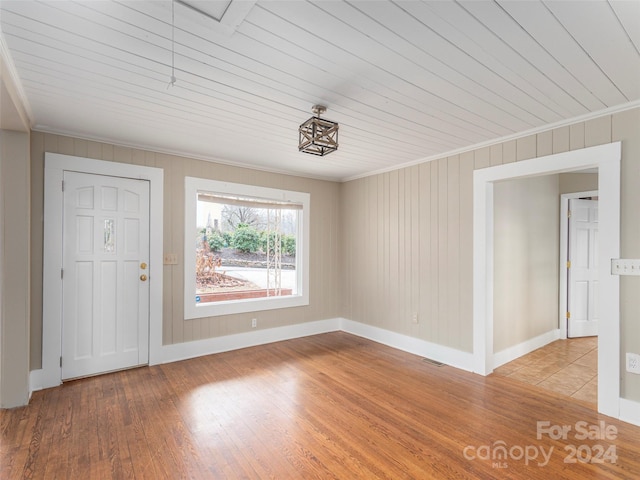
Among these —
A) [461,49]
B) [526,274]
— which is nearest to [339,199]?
[526,274]

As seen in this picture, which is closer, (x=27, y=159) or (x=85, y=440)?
(x=85, y=440)

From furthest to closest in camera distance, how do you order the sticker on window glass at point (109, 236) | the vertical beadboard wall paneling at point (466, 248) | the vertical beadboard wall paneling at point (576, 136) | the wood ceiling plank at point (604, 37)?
the vertical beadboard wall paneling at point (466, 248) → the sticker on window glass at point (109, 236) → the vertical beadboard wall paneling at point (576, 136) → the wood ceiling plank at point (604, 37)

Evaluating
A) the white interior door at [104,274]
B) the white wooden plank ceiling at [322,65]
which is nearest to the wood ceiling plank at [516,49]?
the white wooden plank ceiling at [322,65]

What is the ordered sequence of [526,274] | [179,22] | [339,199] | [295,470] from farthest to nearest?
1. [339,199]
2. [526,274]
3. [295,470]
4. [179,22]

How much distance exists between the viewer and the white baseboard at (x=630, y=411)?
245 centimetres

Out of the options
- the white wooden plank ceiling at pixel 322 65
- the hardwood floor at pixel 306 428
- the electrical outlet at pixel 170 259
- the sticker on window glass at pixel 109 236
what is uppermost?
the white wooden plank ceiling at pixel 322 65

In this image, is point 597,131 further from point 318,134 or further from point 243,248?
point 243,248

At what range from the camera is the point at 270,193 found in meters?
4.60

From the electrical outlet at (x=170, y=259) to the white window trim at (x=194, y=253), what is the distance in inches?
4.5

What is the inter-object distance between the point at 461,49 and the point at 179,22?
1.51 m

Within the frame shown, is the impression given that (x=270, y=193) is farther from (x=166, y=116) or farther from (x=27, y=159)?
(x=27, y=159)

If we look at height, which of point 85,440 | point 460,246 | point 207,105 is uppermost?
point 207,105

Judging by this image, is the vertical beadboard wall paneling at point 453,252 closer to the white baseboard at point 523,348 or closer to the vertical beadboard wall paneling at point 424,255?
the vertical beadboard wall paneling at point 424,255

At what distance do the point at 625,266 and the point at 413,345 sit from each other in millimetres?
2334
